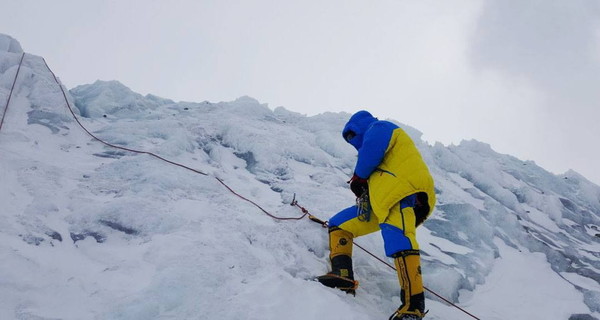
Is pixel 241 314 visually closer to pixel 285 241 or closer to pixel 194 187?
pixel 285 241

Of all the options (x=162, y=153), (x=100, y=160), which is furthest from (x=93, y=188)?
(x=162, y=153)

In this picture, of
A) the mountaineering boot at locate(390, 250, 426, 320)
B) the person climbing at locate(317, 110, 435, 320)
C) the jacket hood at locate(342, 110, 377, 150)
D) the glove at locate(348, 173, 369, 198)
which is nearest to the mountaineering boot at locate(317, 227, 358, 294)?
the person climbing at locate(317, 110, 435, 320)

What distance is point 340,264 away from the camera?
11.7ft

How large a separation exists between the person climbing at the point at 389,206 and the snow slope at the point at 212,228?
276mm

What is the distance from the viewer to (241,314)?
258cm


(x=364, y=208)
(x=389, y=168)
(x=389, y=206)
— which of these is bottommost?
(x=364, y=208)

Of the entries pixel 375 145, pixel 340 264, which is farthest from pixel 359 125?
pixel 340 264

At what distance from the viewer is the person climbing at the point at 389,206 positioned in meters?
3.03

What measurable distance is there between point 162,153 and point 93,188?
155 cm

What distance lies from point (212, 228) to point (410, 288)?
1891 millimetres

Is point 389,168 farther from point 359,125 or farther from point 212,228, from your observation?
point 212,228

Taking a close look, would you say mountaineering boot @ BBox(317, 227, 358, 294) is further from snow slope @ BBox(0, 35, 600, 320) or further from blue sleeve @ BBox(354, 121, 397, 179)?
blue sleeve @ BBox(354, 121, 397, 179)

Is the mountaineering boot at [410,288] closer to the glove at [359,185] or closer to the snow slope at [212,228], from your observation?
the snow slope at [212,228]

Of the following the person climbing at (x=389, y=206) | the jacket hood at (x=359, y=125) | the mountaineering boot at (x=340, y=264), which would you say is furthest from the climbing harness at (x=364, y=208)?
the jacket hood at (x=359, y=125)
